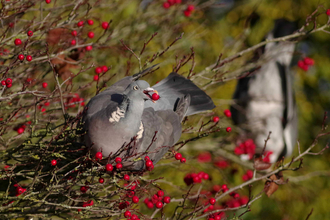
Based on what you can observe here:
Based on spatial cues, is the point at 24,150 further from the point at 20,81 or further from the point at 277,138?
the point at 277,138

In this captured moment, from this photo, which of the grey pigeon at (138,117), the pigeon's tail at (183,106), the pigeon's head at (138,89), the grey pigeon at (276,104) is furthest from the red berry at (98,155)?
the grey pigeon at (276,104)

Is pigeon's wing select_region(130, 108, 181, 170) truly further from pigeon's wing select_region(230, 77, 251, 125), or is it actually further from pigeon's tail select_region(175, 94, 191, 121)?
pigeon's wing select_region(230, 77, 251, 125)

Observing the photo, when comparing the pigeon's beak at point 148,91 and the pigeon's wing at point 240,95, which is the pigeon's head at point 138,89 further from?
the pigeon's wing at point 240,95

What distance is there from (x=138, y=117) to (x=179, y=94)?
88 centimetres

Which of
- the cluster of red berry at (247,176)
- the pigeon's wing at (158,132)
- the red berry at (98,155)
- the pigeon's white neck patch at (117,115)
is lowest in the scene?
the cluster of red berry at (247,176)

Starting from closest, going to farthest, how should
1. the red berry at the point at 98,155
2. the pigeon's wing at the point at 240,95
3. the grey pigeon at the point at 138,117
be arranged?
1. the red berry at the point at 98,155
2. the grey pigeon at the point at 138,117
3. the pigeon's wing at the point at 240,95

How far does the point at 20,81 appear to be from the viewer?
287 cm

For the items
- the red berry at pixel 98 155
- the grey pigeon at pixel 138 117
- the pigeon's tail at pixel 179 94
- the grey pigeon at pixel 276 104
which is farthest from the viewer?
the grey pigeon at pixel 276 104

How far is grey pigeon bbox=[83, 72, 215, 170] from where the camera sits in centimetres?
205

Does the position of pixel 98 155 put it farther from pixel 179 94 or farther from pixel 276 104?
pixel 276 104

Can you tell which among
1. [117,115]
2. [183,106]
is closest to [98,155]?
[117,115]

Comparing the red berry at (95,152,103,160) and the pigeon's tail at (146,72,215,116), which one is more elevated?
the red berry at (95,152,103,160)

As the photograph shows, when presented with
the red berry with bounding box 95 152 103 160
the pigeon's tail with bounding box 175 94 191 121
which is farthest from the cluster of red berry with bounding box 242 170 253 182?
the red berry with bounding box 95 152 103 160

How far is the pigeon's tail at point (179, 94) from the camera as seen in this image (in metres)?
2.87
